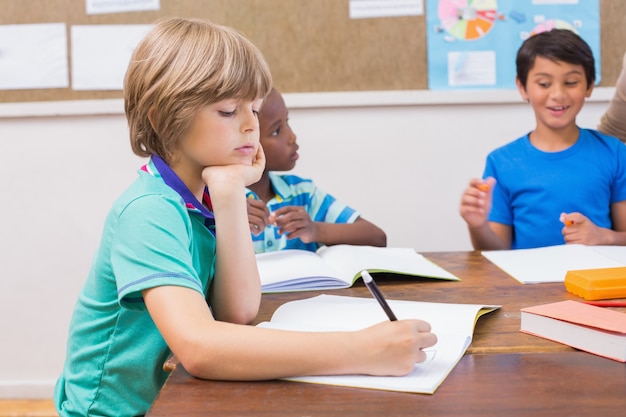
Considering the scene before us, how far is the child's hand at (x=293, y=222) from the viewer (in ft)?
4.93

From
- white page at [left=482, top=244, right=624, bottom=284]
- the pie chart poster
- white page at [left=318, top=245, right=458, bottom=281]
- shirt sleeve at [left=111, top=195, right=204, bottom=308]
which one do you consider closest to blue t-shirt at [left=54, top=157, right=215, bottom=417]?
shirt sleeve at [left=111, top=195, right=204, bottom=308]

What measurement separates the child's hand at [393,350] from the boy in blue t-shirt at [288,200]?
858 mm

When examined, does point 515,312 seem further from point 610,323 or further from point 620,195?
point 620,195

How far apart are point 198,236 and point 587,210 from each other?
113 cm

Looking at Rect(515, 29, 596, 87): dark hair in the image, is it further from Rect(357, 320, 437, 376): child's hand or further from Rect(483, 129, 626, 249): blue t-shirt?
Rect(357, 320, 437, 376): child's hand

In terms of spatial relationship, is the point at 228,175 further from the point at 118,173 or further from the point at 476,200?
the point at 118,173

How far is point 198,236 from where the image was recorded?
3.30ft

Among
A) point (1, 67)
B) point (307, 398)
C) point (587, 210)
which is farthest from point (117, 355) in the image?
point (1, 67)

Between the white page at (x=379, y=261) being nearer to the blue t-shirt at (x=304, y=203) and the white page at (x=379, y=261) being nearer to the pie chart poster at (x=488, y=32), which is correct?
the blue t-shirt at (x=304, y=203)

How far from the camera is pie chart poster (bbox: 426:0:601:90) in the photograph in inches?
85.0

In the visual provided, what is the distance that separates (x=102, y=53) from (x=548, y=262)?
155cm

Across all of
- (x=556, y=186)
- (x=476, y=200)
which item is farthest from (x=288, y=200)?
(x=556, y=186)

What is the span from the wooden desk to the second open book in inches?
14.7

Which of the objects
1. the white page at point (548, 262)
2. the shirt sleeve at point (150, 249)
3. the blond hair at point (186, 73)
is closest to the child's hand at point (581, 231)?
the white page at point (548, 262)
